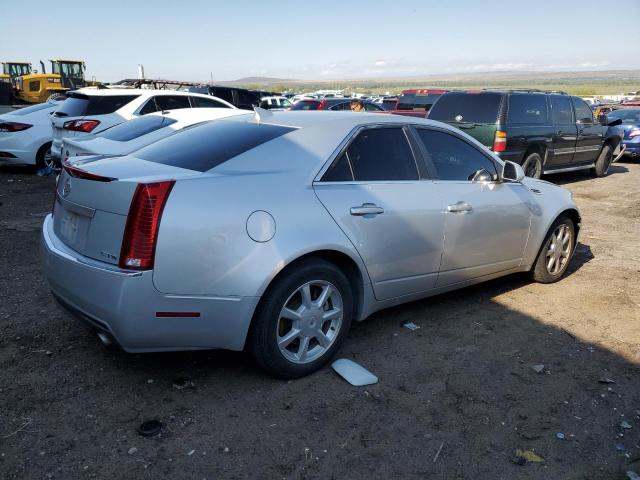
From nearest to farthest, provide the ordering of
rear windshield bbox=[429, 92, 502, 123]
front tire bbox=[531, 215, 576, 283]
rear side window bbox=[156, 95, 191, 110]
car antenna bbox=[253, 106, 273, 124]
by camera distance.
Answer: car antenna bbox=[253, 106, 273, 124] < front tire bbox=[531, 215, 576, 283] < rear windshield bbox=[429, 92, 502, 123] < rear side window bbox=[156, 95, 191, 110]

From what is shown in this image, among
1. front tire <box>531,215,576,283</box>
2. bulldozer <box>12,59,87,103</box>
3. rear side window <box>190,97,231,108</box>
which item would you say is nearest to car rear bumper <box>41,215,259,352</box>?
front tire <box>531,215,576,283</box>

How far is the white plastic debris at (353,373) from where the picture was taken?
3.38 meters

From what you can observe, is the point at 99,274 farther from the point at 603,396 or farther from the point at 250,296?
the point at 603,396

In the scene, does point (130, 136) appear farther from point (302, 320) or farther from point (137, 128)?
point (302, 320)

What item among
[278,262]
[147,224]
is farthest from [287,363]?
[147,224]

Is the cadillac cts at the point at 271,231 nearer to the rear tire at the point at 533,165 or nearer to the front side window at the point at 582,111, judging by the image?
the rear tire at the point at 533,165

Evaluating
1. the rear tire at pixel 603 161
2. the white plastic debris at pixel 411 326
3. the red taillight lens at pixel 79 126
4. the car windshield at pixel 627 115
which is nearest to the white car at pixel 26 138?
the red taillight lens at pixel 79 126

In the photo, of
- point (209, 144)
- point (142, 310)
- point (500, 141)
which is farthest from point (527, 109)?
point (142, 310)

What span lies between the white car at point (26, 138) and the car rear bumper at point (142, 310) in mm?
8371

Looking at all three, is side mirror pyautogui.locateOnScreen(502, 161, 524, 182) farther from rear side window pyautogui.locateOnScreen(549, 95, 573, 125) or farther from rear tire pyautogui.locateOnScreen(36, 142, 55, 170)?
rear tire pyautogui.locateOnScreen(36, 142, 55, 170)

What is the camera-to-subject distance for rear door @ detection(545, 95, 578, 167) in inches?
412

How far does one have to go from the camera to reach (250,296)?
9.68 ft

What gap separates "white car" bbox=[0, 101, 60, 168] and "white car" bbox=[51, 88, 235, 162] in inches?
39.6

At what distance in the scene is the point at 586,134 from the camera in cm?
1155
